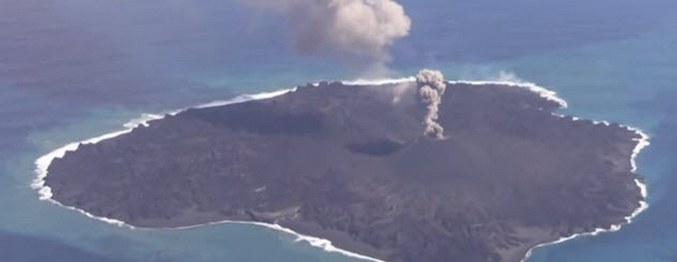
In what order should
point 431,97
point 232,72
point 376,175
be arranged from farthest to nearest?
point 232,72 → point 431,97 → point 376,175

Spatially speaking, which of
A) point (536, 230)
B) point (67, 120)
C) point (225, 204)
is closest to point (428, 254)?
point (536, 230)

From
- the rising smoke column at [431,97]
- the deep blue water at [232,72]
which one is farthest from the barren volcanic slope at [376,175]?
the deep blue water at [232,72]

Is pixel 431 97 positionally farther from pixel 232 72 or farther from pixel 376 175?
pixel 232 72

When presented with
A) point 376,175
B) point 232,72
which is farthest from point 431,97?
point 232,72

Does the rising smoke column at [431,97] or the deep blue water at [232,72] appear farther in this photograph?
the rising smoke column at [431,97]

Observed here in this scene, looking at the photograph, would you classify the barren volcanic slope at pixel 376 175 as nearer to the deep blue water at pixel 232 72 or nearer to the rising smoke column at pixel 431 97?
the rising smoke column at pixel 431 97

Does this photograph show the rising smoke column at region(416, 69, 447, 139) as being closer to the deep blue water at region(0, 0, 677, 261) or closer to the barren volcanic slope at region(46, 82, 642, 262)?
the barren volcanic slope at region(46, 82, 642, 262)

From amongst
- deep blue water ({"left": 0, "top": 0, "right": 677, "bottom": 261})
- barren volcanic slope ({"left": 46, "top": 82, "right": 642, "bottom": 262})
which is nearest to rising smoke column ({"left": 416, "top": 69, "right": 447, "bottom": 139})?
barren volcanic slope ({"left": 46, "top": 82, "right": 642, "bottom": 262})
